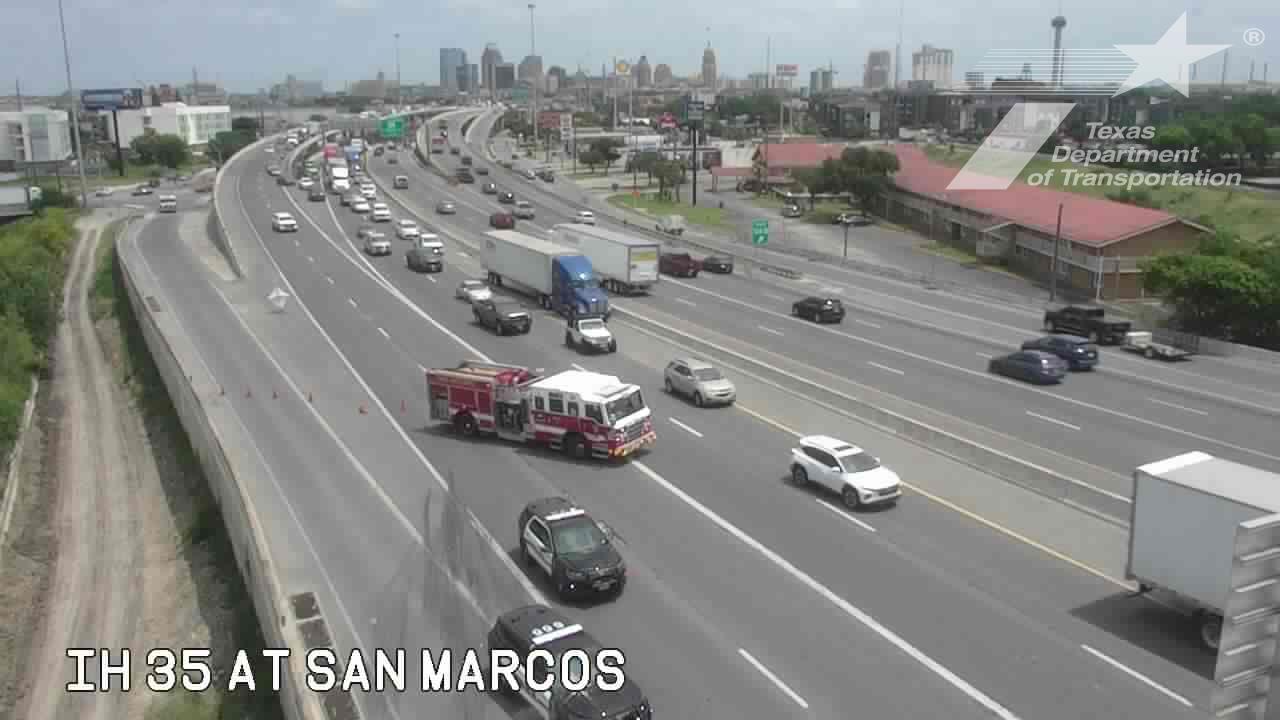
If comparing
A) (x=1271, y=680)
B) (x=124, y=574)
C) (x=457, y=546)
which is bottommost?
(x=124, y=574)

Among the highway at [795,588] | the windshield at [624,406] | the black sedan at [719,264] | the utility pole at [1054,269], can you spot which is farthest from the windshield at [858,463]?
the black sedan at [719,264]

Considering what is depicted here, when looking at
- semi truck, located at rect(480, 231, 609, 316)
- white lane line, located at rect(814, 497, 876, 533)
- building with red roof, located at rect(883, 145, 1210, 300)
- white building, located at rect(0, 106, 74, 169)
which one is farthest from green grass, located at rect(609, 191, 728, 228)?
white building, located at rect(0, 106, 74, 169)

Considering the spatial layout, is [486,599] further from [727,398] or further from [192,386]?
[192,386]

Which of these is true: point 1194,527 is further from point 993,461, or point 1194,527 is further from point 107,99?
point 107,99

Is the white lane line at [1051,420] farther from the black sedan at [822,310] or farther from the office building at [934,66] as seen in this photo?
the office building at [934,66]

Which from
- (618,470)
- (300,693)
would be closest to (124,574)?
(618,470)

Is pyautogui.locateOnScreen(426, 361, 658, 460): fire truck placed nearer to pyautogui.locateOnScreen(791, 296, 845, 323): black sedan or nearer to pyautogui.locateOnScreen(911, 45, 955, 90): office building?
pyautogui.locateOnScreen(791, 296, 845, 323): black sedan
